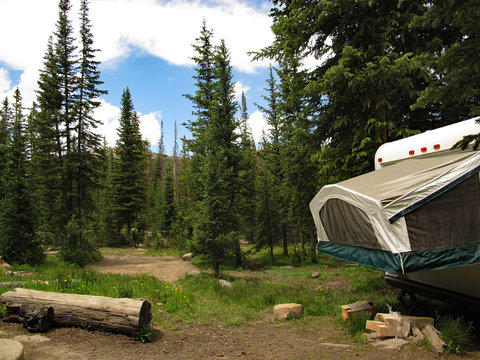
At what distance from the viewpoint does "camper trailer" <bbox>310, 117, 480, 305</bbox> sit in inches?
179

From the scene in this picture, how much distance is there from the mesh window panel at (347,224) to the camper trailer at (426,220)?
0.02 meters

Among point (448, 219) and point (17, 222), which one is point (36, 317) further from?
point (17, 222)

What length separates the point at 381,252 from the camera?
5.00 m

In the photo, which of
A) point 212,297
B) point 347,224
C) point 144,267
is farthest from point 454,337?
point 144,267

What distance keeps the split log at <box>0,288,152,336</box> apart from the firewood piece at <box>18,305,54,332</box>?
122 mm

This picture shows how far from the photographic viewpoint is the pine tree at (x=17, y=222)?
14062mm

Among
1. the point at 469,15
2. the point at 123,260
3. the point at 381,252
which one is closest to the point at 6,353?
the point at 381,252

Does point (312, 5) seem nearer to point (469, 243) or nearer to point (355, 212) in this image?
point (355, 212)

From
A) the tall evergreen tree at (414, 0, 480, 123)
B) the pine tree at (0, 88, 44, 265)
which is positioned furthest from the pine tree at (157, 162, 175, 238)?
the tall evergreen tree at (414, 0, 480, 123)

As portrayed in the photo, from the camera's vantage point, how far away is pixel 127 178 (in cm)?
2894

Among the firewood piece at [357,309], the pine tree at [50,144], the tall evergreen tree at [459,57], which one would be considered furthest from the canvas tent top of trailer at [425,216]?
the pine tree at [50,144]

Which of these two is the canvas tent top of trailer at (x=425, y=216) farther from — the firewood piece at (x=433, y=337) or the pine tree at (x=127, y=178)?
the pine tree at (x=127, y=178)

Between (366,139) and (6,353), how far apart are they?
388 inches

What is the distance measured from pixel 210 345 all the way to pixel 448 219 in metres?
4.88
